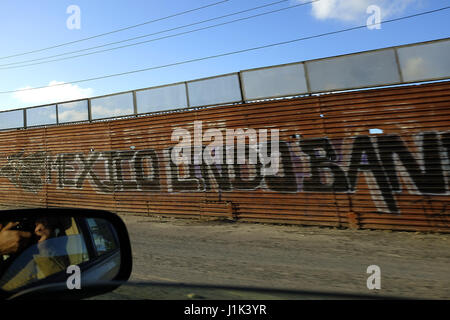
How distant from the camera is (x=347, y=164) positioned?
843cm

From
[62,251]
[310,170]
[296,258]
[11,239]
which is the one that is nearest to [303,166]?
[310,170]

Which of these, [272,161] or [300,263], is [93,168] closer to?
[272,161]

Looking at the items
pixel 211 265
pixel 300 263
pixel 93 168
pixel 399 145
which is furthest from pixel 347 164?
pixel 93 168

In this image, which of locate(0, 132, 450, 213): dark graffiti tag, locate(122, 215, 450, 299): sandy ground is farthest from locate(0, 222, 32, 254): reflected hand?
locate(0, 132, 450, 213): dark graffiti tag

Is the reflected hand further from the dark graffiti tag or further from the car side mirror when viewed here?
the dark graffiti tag

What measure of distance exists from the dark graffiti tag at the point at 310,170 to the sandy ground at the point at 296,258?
1.23 metres

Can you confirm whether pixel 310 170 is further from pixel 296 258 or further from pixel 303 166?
pixel 296 258

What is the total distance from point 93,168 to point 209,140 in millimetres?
5622

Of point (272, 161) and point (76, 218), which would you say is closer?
point (76, 218)

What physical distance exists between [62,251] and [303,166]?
789 centimetres

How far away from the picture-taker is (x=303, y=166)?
29.4 ft

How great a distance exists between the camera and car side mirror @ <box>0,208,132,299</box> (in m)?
1.50

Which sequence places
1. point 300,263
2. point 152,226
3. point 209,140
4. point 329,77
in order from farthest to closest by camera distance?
point 209,140, point 152,226, point 329,77, point 300,263

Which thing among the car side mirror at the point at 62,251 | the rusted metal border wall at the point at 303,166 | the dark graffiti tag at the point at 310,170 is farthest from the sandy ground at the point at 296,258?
the car side mirror at the point at 62,251
